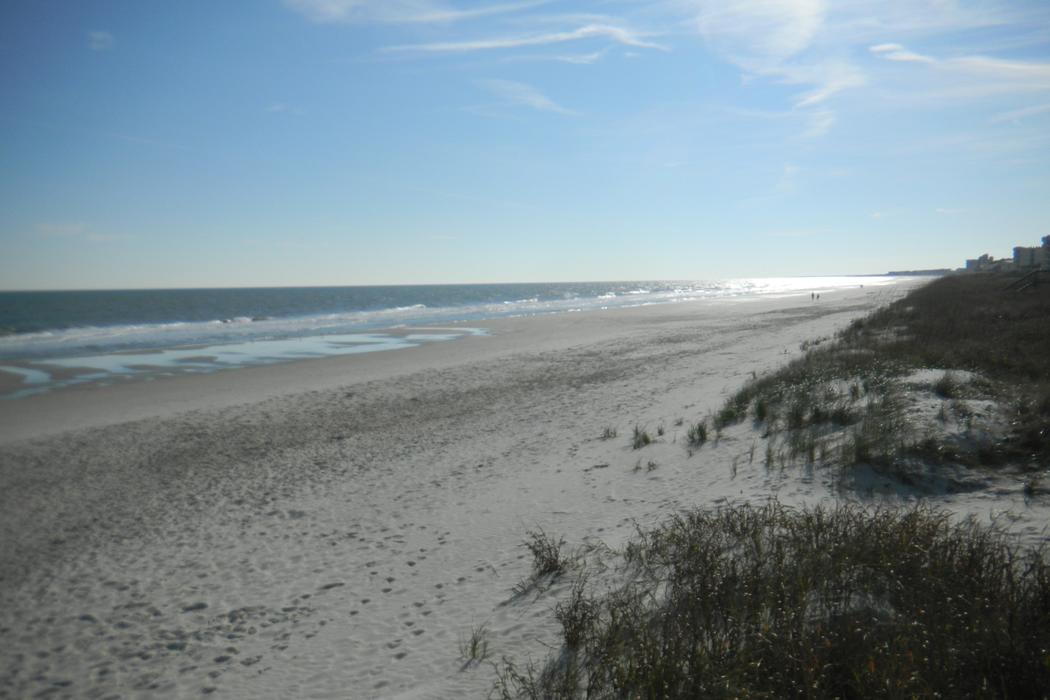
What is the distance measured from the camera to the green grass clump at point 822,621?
2.97 meters

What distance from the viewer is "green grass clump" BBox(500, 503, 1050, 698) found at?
2.97m

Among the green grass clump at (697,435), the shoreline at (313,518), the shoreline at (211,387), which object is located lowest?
the shoreline at (313,518)

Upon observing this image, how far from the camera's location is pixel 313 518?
771cm

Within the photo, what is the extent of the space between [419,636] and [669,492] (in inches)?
142

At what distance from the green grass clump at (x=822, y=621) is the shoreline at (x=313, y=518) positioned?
0.84 metres

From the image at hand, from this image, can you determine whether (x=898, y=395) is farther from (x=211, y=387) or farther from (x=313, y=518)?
(x=211, y=387)

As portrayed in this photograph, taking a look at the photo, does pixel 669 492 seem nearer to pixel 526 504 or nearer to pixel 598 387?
pixel 526 504

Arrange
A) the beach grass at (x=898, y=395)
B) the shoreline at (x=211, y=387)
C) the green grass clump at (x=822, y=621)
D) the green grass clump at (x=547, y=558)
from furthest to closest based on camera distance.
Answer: the shoreline at (x=211, y=387) < the beach grass at (x=898, y=395) < the green grass clump at (x=547, y=558) < the green grass clump at (x=822, y=621)

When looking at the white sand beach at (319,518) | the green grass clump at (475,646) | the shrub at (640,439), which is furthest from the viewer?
the shrub at (640,439)

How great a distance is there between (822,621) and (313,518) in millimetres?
6270

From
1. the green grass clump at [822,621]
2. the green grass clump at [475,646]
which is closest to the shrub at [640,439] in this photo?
the green grass clump at [822,621]

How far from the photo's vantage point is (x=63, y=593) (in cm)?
598

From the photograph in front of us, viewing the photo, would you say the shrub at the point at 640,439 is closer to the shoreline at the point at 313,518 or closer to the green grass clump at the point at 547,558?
the shoreline at the point at 313,518

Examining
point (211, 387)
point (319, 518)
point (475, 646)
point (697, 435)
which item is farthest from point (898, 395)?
point (211, 387)
